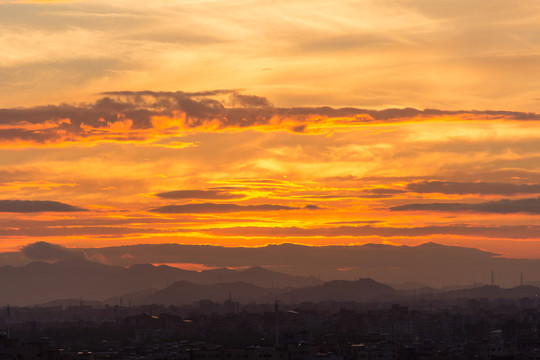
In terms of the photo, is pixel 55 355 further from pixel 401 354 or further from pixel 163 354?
pixel 401 354

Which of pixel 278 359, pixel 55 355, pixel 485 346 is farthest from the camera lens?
pixel 485 346

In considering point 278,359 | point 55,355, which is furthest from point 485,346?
point 55,355

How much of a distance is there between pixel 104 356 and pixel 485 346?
71902mm

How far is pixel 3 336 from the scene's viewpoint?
168875 millimetres

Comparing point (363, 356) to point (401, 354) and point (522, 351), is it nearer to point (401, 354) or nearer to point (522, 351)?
point (401, 354)

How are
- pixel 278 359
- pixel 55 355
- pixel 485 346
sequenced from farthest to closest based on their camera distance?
pixel 485 346 < pixel 278 359 < pixel 55 355

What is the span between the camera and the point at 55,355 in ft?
536

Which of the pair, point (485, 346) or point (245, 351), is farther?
point (485, 346)

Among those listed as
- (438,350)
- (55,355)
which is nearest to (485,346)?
(438,350)

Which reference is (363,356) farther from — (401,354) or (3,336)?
(3,336)

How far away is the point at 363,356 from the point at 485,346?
26.7 m

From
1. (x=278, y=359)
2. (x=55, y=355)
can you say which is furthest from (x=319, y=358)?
(x=55, y=355)

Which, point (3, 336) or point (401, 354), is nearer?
point (3, 336)

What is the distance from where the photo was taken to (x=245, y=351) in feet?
576
